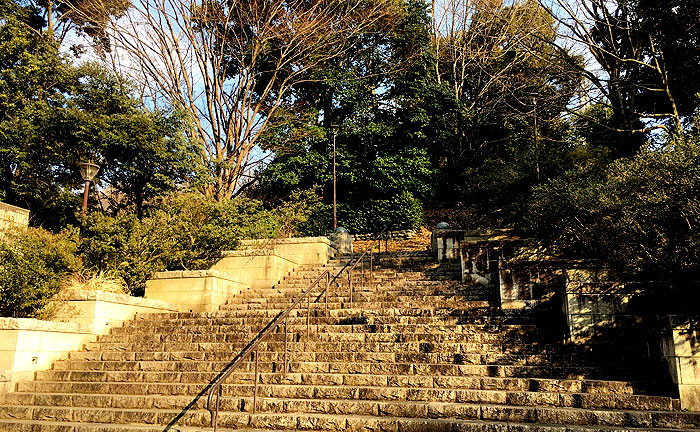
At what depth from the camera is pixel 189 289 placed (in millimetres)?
12508

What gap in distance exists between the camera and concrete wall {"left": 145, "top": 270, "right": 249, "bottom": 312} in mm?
12406

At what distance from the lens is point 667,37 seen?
54.9 ft

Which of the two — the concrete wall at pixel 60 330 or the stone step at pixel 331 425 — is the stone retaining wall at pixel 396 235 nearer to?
the concrete wall at pixel 60 330

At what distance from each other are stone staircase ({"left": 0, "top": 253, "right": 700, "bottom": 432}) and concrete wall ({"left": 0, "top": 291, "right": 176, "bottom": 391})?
0.23m

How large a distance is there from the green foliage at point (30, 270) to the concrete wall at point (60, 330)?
21.0 inches

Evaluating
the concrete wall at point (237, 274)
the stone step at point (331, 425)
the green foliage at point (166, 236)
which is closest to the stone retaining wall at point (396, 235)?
the green foliage at point (166, 236)

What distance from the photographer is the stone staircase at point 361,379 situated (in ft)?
20.2

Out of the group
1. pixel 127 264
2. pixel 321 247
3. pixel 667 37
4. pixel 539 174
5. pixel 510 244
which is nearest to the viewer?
pixel 510 244

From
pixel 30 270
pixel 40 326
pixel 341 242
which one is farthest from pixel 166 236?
pixel 341 242

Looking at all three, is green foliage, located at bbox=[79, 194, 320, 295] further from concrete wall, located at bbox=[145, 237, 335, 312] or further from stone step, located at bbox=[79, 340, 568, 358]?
stone step, located at bbox=[79, 340, 568, 358]

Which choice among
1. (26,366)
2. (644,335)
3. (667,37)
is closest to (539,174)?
(667,37)

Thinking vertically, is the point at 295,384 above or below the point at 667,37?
below

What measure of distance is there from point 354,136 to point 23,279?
17.3 meters

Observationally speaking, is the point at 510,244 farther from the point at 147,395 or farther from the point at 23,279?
the point at 23,279
